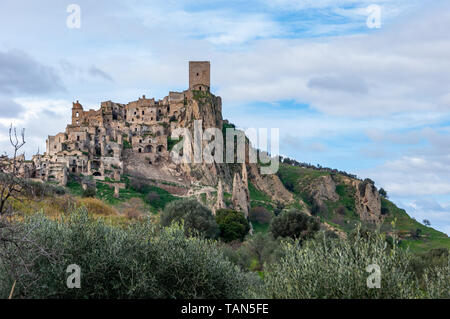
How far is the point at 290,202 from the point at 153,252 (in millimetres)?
88821

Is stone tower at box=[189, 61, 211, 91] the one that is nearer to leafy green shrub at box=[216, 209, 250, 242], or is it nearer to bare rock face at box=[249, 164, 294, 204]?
bare rock face at box=[249, 164, 294, 204]

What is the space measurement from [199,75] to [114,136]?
28.9 meters

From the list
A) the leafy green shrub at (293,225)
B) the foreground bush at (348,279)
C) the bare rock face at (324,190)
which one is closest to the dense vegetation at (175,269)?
the foreground bush at (348,279)

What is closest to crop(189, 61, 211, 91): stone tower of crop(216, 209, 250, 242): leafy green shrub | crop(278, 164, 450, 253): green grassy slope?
crop(278, 164, 450, 253): green grassy slope

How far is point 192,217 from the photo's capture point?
64250 millimetres

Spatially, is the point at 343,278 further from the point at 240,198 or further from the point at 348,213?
the point at 348,213

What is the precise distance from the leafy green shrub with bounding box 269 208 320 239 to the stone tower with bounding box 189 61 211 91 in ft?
208

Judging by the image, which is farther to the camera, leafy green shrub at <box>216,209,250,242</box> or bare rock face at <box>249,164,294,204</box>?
bare rock face at <box>249,164,294,204</box>

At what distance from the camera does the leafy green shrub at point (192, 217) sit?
6253cm

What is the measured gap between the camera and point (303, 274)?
20.2m

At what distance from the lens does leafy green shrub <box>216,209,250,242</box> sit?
67.7m
